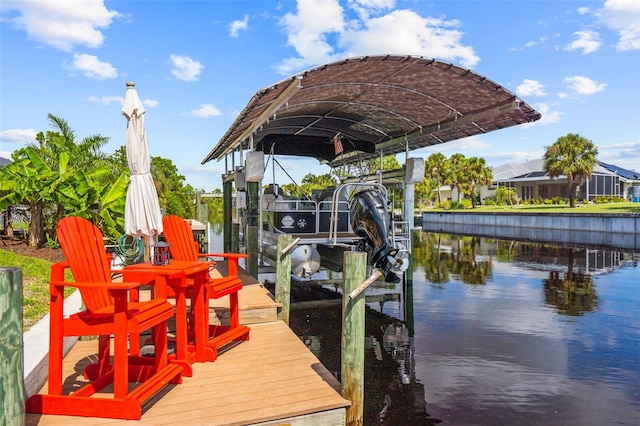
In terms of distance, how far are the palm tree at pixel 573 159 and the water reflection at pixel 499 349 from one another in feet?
100

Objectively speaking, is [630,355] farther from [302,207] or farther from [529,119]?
[302,207]

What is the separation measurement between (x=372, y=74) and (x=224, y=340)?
5.42m

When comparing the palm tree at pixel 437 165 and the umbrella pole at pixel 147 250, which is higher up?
the palm tree at pixel 437 165

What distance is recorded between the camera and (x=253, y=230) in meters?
9.38

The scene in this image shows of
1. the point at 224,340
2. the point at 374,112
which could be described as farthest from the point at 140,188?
the point at 374,112

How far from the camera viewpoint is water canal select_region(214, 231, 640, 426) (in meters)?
5.75

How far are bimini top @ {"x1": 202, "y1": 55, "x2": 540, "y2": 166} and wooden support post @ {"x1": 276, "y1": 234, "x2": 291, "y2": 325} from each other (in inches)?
83.2

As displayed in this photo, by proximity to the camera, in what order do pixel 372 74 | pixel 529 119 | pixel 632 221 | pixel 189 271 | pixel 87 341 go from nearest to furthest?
pixel 189 271 → pixel 87 341 → pixel 372 74 → pixel 529 119 → pixel 632 221

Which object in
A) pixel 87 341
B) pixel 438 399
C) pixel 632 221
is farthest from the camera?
pixel 632 221

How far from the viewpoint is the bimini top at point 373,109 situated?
7.77 m

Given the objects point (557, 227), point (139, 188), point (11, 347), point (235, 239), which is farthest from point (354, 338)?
point (557, 227)

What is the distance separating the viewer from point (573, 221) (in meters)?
30.2

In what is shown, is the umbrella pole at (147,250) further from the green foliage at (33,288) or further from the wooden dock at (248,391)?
the wooden dock at (248,391)

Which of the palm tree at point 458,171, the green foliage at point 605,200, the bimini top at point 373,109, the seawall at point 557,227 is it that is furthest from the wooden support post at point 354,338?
the green foliage at point 605,200
